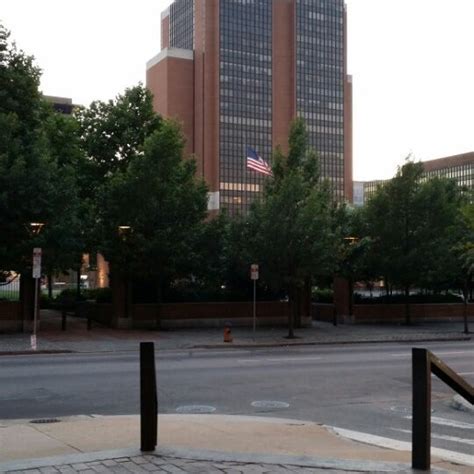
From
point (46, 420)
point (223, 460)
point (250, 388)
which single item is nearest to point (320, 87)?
point (250, 388)

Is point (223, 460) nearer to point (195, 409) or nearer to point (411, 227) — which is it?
point (195, 409)

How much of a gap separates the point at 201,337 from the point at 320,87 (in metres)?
145

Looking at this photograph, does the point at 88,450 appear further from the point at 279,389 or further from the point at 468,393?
the point at 279,389

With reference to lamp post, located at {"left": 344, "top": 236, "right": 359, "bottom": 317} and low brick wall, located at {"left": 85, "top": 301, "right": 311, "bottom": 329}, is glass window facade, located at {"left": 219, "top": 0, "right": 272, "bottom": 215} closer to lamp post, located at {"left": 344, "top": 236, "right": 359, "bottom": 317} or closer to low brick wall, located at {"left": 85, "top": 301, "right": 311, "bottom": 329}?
lamp post, located at {"left": 344, "top": 236, "right": 359, "bottom": 317}

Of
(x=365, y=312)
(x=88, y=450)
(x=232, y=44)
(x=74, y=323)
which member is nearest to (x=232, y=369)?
(x=88, y=450)

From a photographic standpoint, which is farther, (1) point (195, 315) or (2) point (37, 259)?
(1) point (195, 315)

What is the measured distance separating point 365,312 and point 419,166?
27.5 ft

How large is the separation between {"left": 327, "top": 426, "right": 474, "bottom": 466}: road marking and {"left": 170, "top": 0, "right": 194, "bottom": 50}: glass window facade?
163 m

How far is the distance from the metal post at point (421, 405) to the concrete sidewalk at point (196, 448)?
0.53 feet

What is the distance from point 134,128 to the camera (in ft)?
104

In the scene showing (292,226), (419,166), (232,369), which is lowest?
(232,369)

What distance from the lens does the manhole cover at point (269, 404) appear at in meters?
11.8

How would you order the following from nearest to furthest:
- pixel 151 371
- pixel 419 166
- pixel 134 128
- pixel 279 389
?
pixel 151 371 < pixel 279 389 < pixel 134 128 < pixel 419 166

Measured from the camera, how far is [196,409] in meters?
11.3
